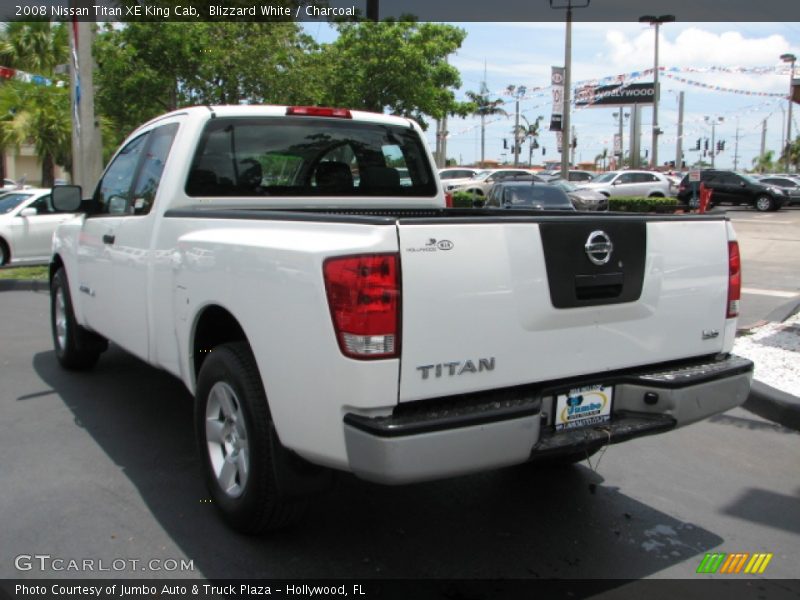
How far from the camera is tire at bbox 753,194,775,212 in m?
30.5

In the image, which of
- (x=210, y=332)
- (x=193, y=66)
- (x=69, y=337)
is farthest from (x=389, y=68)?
(x=210, y=332)

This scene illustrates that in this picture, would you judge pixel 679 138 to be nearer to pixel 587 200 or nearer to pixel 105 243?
pixel 587 200

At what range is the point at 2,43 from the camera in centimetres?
2823

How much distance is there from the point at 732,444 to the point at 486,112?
72254 millimetres

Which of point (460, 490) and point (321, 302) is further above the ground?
point (321, 302)

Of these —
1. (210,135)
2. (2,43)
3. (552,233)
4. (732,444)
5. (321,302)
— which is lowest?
(732,444)

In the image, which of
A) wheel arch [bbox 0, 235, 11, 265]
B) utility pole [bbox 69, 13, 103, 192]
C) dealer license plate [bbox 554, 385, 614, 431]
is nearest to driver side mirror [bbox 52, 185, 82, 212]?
dealer license plate [bbox 554, 385, 614, 431]

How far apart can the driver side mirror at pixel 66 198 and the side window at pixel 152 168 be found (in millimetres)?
839

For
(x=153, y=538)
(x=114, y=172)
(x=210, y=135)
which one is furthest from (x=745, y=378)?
(x=114, y=172)

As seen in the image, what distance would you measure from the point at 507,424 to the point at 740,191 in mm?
31888

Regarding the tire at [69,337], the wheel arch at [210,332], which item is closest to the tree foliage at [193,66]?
the tire at [69,337]

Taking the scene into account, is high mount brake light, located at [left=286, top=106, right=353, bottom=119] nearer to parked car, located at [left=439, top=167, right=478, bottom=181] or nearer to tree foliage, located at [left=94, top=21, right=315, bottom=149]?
tree foliage, located at [left=94, top=21, right=315, bottom=149]

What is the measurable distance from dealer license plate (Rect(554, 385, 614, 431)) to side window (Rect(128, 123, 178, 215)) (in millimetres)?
2714

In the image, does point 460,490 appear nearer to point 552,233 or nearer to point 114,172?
point 552,233
